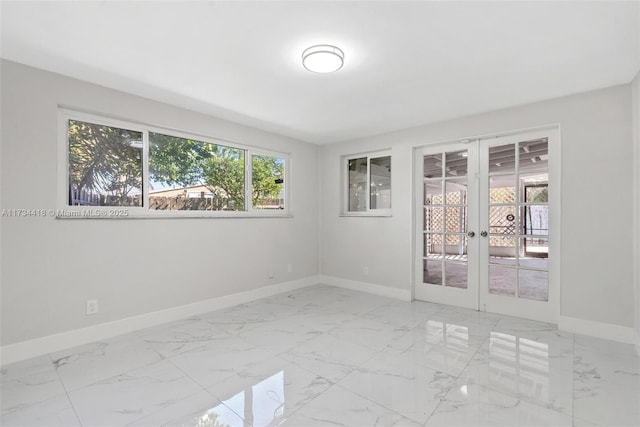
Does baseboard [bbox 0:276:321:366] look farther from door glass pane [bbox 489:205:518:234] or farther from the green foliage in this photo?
door glass pane [bbox 489:205:518:234]

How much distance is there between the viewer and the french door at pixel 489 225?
3.45 metres

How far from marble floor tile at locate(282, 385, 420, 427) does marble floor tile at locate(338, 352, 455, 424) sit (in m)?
0.07

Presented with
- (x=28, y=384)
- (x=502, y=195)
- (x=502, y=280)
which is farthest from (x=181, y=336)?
(x=502, y=195)

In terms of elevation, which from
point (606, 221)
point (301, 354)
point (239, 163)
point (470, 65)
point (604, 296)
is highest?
point (470, 65)

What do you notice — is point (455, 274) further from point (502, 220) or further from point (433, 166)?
point (433, 166)

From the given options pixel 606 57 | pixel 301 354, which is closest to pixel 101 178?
pixel 301 354

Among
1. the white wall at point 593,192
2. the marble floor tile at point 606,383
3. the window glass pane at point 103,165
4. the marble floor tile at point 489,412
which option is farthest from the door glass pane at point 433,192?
the window glass pane at point 103,165

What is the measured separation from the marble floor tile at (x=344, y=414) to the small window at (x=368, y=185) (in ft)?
10.0

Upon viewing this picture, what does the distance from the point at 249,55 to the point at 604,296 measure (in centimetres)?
391

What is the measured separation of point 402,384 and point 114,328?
8.87 ft

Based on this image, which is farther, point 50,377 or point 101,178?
point 101,178

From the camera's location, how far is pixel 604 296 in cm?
300

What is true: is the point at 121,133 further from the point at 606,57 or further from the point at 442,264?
the point at 606,57

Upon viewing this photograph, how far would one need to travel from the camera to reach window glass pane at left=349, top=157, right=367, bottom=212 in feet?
16.4
